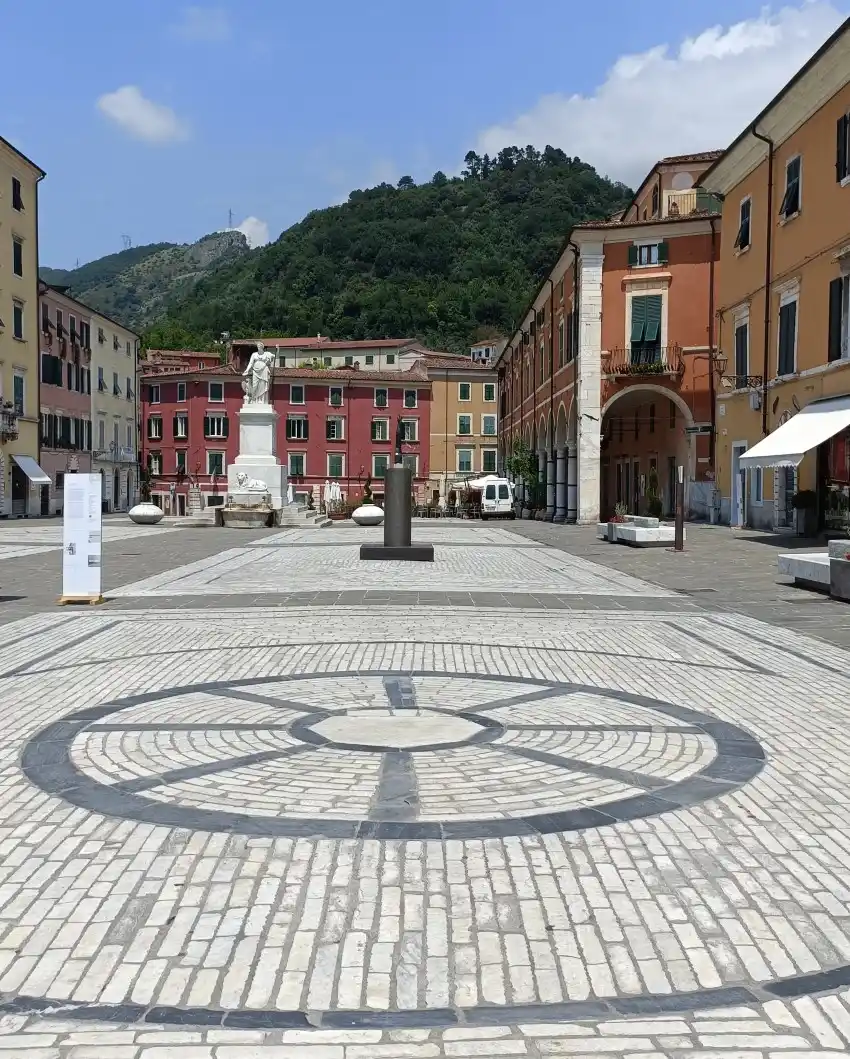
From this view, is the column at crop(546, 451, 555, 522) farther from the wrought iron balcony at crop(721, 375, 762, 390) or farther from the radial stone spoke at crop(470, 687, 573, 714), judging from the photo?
the radial stone spoke at crop(470, 687, 573, 714)

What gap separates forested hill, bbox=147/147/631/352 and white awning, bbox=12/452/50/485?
167ft

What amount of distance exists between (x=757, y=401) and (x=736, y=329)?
3763 mm

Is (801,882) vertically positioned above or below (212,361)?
below

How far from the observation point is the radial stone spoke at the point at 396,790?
4.66 meters

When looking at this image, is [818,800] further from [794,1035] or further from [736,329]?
[736,329]

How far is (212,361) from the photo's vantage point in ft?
274

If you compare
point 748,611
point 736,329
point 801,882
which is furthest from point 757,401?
point 801,882

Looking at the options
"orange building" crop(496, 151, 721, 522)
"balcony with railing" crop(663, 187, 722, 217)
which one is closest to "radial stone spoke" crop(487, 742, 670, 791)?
"orange building" crop(496, 151, 721, 522)

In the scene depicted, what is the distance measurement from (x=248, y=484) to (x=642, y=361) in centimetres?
1528

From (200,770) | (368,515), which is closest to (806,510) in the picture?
(368,515)

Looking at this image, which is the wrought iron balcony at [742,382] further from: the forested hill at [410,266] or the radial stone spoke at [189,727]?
the forested hill at [410,266]

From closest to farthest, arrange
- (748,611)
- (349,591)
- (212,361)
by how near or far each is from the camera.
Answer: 1. (748,611)
2. (349,591)
3. (212,361)

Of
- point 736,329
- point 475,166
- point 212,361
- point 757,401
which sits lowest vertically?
point 757,401

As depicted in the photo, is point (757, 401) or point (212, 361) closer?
point (757, 401)
